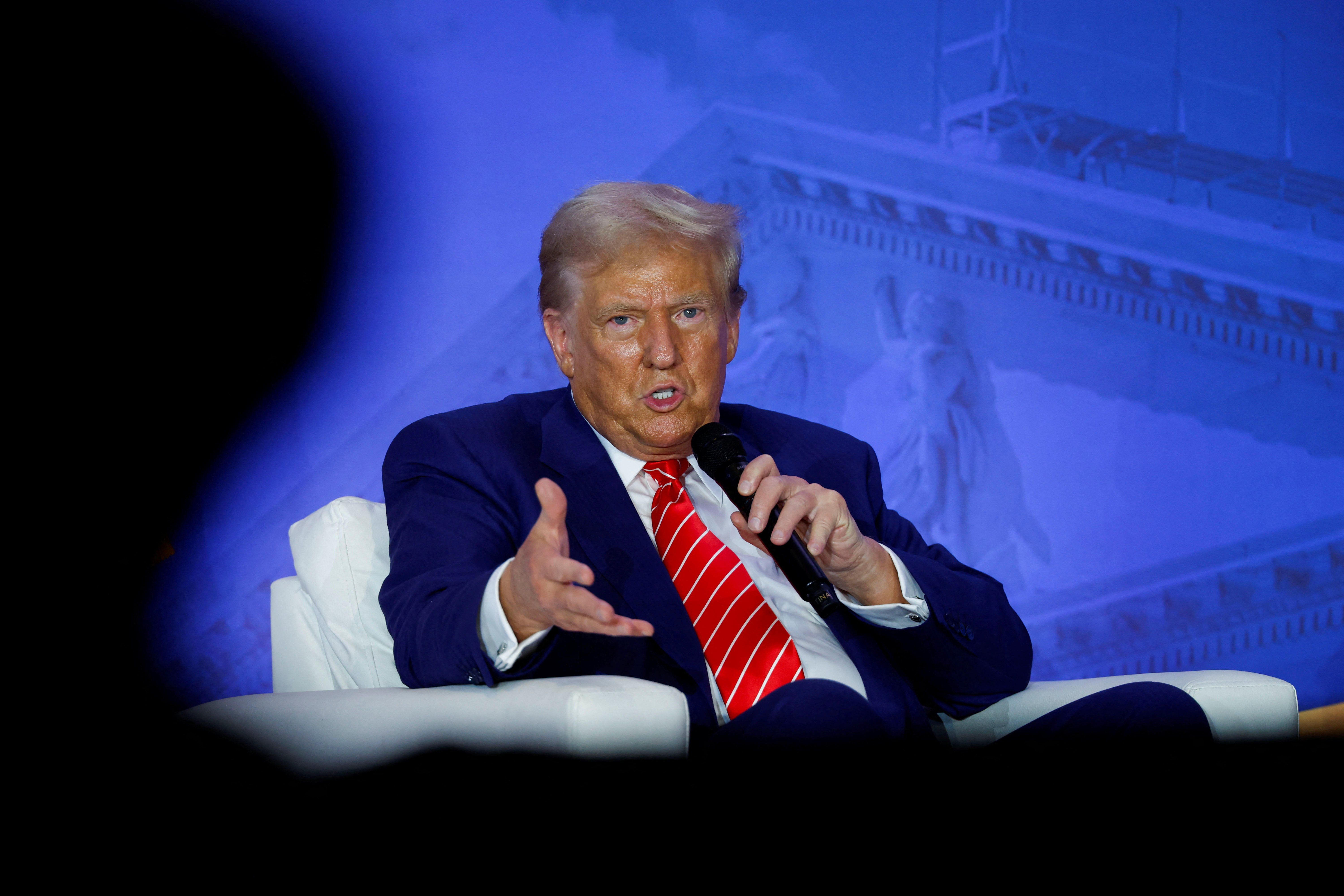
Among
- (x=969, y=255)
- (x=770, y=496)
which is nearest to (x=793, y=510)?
(x=770, y=496)

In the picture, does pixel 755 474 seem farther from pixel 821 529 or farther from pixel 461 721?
pixel 461 721

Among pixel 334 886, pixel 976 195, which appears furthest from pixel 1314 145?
pixel 334 886

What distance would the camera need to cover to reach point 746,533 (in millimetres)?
1648

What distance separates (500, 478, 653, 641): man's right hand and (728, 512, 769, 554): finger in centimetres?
49

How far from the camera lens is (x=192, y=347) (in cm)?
179

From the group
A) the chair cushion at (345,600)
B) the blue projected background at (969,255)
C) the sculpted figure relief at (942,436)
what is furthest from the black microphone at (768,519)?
the sculpted figure relief at (942,436)

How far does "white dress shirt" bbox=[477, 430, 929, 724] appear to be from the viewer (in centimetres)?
128

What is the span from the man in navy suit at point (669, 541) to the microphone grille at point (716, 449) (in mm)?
98

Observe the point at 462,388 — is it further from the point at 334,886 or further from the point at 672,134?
the point at 334,886

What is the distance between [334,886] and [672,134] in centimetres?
275

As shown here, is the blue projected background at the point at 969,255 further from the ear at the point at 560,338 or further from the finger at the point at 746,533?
the finger at the point at 746,533

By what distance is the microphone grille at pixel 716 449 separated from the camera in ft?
4.80

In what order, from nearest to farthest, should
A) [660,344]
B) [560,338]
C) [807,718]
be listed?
1. [807,718]
2. [660,344]
3. [560,338]

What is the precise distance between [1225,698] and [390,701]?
3.79 feet
